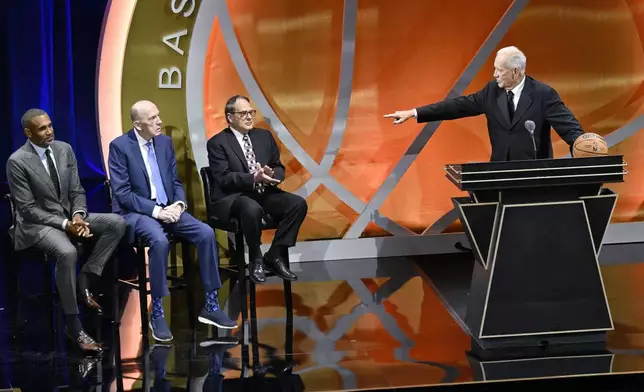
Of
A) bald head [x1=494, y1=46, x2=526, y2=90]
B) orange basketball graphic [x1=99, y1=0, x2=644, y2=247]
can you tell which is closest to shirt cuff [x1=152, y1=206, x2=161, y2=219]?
orange basketball graphic [x1=99, y1=0, x2=644, y2=247]

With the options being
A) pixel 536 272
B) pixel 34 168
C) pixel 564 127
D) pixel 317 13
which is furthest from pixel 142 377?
pixel 317 13

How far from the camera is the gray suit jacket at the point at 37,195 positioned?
4.70m

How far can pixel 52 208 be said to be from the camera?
4.81m

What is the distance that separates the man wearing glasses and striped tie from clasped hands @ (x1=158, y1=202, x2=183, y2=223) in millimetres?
336

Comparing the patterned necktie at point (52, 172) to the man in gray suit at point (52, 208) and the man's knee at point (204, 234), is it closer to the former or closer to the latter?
the man in gray suit at point (52, 208)

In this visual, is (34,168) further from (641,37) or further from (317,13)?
(641,37)

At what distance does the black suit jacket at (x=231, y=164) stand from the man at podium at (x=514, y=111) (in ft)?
2.91

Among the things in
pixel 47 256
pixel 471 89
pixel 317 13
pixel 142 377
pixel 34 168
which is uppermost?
pixel 317 13

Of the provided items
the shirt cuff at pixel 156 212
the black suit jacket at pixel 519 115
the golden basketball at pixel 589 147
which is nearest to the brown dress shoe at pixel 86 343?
the shirt cuff at pixel 156 212

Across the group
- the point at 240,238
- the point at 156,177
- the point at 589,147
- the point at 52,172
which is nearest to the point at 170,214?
the point at 156,177

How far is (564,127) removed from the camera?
16.1 ft

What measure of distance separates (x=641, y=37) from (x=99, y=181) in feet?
13.9

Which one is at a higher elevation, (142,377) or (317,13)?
(317,13)

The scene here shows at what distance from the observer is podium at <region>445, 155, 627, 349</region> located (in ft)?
13.6
